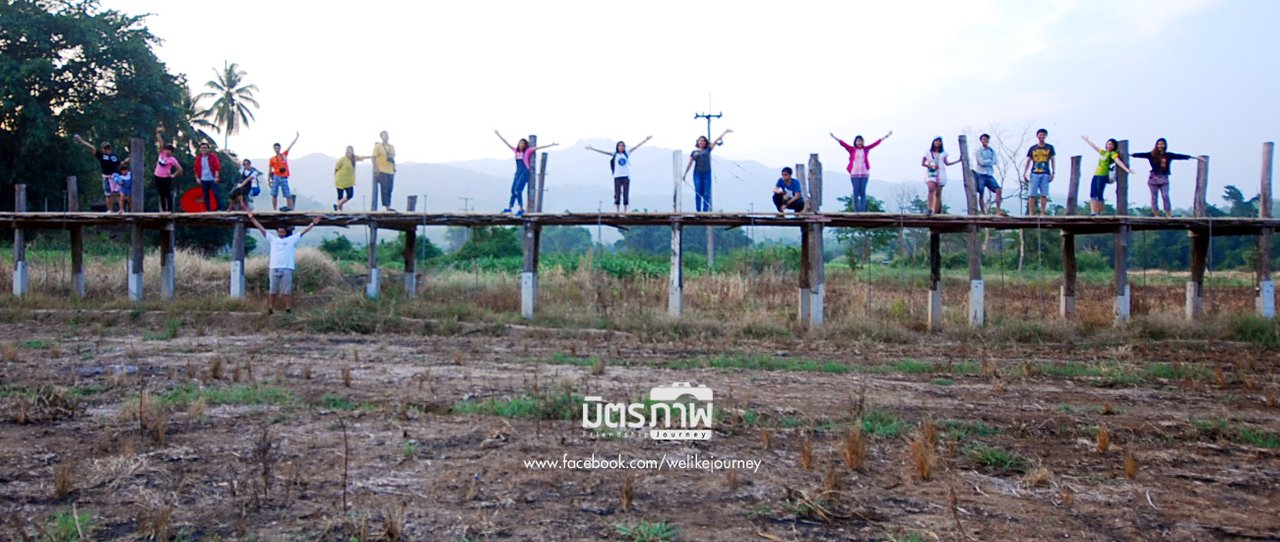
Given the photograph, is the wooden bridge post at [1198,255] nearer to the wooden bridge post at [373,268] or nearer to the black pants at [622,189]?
the black pants at [622,189]

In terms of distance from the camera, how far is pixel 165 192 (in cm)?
1741

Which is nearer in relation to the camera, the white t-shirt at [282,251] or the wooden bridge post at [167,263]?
the white t-shirt at [282,251]

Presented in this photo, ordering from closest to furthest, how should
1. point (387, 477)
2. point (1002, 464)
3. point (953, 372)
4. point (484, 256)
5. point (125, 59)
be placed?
point (387, 477) → point (1002, 464) → point (953, 372) → point (125, 59) → point (484, 256)

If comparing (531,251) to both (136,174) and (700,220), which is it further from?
(136,174)

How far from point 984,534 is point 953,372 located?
5.96 metres

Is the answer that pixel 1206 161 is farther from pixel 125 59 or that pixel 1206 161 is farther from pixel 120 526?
pixel 125 59

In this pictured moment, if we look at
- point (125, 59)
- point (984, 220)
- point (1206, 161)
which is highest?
point (125, 59)

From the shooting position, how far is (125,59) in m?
30.8

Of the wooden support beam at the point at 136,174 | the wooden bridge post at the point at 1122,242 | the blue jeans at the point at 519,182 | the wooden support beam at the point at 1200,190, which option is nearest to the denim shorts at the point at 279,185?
the wooden support beam at the point at 136,174

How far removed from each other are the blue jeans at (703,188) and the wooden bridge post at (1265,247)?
9.29 m

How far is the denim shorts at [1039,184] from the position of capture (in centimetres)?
1588

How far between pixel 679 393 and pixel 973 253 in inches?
358

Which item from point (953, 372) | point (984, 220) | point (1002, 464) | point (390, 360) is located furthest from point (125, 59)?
point (1002, 464)

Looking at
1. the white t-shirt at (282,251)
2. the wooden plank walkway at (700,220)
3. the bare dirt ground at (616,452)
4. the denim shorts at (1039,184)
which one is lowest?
the bare dirt ground at (616,452)
